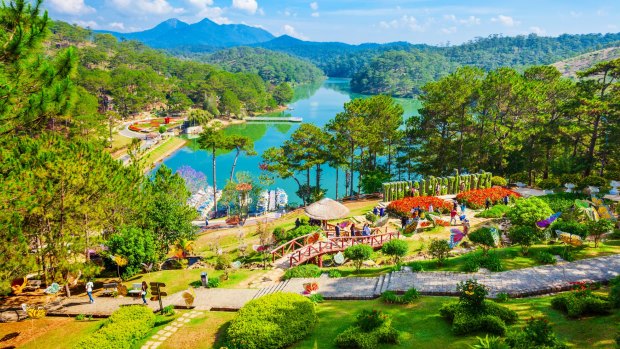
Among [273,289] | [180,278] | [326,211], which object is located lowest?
[180,278]

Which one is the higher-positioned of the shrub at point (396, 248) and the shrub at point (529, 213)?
the shrub at point (529, 213)

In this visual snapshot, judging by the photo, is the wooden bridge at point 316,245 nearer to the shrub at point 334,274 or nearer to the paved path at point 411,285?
the shrub at point 334,274

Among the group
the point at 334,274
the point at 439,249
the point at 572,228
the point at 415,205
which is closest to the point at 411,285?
A: the point at 439,249

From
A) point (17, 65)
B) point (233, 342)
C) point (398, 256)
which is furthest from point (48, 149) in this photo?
point (398, 256)

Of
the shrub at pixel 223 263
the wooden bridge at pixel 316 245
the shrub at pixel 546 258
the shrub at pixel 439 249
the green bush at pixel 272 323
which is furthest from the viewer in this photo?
the wooden bridge at pixel 316 245

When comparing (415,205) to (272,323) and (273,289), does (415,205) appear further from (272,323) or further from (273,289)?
(272,323)

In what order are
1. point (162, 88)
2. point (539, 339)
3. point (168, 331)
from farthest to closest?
point (162, 88), point (168, 331), point (539, 339)

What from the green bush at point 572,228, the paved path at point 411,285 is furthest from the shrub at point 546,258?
the green bush at point 572,228

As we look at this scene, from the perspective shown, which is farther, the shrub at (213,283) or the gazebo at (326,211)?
the gazebo at (326,211)
